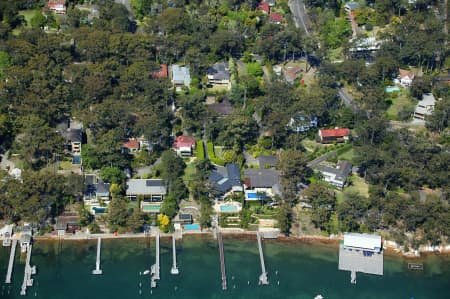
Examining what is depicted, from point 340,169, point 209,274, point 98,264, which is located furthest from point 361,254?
point 98,264

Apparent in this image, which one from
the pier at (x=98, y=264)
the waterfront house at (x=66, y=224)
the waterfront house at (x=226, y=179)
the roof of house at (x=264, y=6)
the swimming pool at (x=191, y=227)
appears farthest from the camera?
the roof of house at (x=264, y=6)

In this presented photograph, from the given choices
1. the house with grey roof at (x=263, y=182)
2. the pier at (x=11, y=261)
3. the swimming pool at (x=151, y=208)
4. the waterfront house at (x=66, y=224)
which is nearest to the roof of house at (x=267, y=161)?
the house with grey roof at (x=263, y=182)

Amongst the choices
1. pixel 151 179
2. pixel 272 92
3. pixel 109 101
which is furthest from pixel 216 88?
pixel 151 179

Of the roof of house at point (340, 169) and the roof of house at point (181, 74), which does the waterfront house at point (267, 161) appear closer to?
the roof of house at point (340, 169)

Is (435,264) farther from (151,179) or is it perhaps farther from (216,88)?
(216,88)

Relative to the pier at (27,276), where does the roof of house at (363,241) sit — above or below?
above

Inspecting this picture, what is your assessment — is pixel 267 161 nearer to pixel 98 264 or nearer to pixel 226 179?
pixel 226 179
